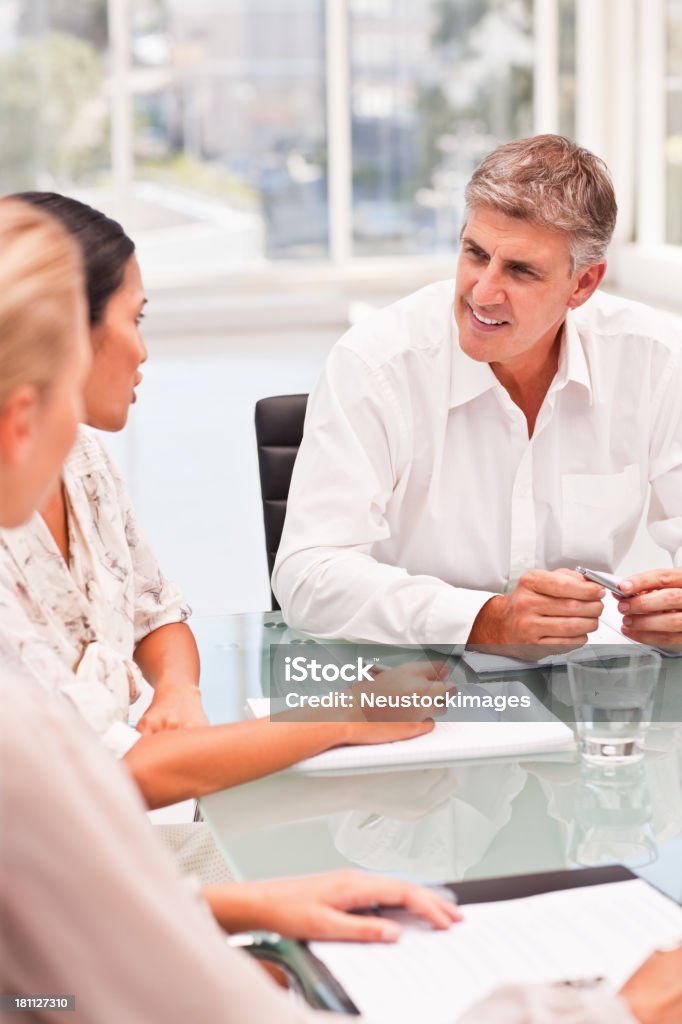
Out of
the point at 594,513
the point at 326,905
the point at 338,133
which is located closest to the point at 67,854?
the point at 326,905

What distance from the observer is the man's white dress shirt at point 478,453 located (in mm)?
2000

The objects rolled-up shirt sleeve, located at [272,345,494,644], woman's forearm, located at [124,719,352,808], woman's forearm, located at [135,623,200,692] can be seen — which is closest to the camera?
woman's forearm, located at [124,719,352,808]

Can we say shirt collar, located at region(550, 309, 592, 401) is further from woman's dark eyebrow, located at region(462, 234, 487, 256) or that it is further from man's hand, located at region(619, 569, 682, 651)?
man's hand, located at region(619, 569, 682, 651)

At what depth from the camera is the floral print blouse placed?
4.66 feet

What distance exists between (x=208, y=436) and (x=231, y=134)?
1.41 metres

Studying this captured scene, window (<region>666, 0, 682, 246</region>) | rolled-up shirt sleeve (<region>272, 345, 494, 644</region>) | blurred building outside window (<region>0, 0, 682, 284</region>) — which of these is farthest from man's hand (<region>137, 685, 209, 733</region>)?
blurred building outside window (<region>0, 0, 682, 284</region>)

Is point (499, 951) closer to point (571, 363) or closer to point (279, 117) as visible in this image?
point (571, 363)

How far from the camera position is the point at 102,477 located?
5.65 ft

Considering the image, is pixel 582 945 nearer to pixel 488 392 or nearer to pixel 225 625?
pixel 225 625

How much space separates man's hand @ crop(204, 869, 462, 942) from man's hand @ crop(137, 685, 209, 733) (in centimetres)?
39

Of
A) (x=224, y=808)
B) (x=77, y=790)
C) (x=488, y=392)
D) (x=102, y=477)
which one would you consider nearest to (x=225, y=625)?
(x=102, y=477)

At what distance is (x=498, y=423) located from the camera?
210 centimetres

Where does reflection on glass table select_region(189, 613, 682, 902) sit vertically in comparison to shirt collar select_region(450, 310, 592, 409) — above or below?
below

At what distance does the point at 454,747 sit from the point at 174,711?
1.09 feet
